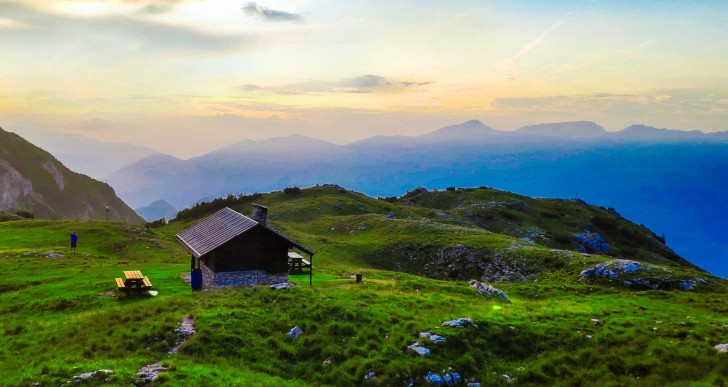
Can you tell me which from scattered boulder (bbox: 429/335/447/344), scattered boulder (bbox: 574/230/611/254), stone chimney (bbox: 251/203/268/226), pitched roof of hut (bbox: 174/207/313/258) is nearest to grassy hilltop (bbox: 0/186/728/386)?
scattered boulder (bbox: 429/335/447/344)

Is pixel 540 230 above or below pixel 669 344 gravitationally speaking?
below

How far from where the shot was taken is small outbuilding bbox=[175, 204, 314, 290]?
114 feet

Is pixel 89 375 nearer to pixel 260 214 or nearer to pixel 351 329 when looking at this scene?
pixel 351 329

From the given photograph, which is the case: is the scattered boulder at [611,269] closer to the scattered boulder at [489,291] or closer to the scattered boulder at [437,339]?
the scattered boulder at [489,291]

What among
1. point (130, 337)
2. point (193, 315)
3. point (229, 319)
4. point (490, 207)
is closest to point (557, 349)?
point (229, 319)

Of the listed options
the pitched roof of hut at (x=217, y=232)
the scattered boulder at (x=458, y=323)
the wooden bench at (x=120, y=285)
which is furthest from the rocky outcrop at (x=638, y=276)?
the wooden bench at (x=120, y=285)

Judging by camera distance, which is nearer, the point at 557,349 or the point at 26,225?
the point at 557,349

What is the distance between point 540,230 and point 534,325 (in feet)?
267

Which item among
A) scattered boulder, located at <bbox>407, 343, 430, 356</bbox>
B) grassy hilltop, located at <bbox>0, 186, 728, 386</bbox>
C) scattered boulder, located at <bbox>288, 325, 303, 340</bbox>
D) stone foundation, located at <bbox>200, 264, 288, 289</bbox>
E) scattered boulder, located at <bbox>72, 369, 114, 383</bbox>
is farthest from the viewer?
stone foundation, located at <bbox>200, 264, 288, 289</bbox>

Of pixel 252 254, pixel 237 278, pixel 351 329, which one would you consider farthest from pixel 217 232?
pixel 351 329

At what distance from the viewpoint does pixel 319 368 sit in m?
21.7

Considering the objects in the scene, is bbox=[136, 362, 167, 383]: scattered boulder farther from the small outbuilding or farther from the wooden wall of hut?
the wooden wall of hut

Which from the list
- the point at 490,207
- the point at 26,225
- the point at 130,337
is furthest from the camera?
the point at 490,207

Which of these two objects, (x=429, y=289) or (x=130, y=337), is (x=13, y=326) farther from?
(x=429, y=289)
